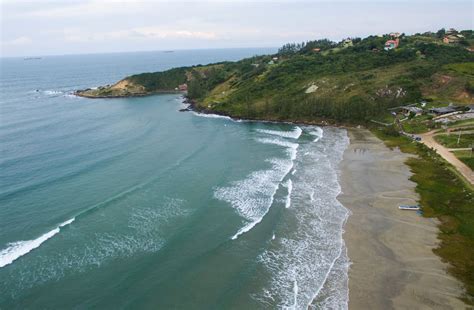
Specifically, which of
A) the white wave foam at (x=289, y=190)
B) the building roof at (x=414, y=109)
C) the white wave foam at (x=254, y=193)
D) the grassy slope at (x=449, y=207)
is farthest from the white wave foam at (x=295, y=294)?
the building roof at (x=414, y=109)

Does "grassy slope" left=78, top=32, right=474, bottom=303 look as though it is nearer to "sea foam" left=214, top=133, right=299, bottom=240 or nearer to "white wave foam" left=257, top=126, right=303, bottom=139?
"white wave foam" left=257, top=126, right=303, bottom=139

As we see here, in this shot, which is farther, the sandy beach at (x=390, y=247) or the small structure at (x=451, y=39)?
the small structure at (x=451, y=39)

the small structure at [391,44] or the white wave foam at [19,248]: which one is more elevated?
the small structure at [391,44]

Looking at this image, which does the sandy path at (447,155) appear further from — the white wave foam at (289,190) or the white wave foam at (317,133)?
the white wave foam at (289,190)

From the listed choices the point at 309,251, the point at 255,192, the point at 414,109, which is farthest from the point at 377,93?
the point at 309,251

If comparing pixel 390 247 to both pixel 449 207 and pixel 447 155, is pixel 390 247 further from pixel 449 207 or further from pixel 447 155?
pixel 447 155

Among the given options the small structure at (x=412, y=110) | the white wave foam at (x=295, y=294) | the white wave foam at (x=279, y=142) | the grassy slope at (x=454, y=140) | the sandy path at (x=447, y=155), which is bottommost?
the white wave foam at (x=295, y=294)
